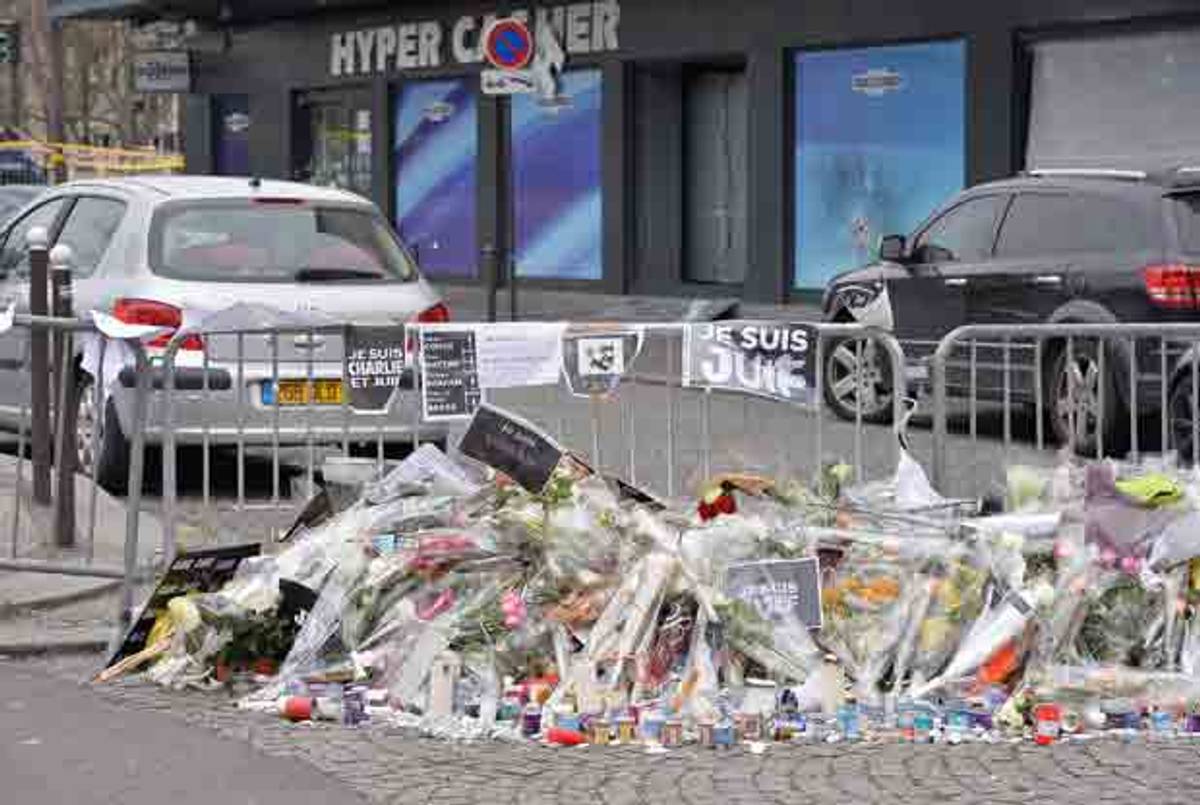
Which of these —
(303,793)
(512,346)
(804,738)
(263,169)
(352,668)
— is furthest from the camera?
(263,169)

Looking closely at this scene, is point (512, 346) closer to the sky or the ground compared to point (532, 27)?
closer to the ground

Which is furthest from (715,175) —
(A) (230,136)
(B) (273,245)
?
(B) (273,245)

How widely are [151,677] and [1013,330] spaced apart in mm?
3482

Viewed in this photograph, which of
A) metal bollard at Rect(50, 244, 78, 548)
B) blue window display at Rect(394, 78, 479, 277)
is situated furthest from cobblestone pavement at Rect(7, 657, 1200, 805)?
blue window display at Rect(394, 78, 479, 277)

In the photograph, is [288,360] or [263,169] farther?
[263,169]

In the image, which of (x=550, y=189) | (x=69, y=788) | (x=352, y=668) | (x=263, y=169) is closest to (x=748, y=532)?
(x=352, y=668)

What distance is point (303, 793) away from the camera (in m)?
6.34

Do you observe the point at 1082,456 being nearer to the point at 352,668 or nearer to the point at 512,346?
the point at 512,346

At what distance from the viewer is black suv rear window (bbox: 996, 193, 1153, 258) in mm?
13547

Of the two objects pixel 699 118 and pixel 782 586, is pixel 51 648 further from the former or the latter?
pixel 699 118

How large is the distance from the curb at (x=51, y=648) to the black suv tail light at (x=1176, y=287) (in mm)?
7002

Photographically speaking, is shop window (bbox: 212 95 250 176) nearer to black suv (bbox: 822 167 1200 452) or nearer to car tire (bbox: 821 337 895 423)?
black suv (bbox: 822 167 1200 452)

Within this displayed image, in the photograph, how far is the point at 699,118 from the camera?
2631 centimetres

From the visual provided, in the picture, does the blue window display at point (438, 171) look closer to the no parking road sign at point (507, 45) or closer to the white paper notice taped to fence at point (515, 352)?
the no parking road sign at point (507, 45)
